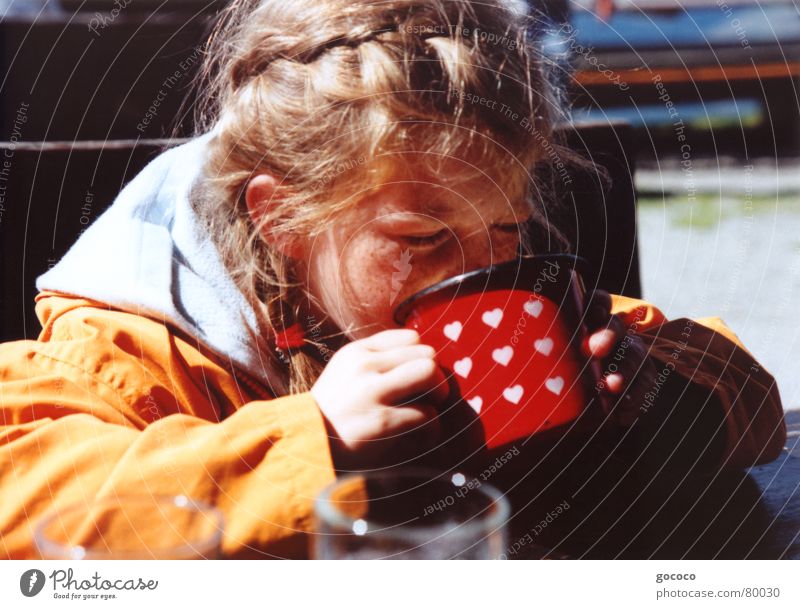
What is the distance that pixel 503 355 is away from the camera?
340 mm

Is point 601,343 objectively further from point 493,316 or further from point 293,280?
point 293,280

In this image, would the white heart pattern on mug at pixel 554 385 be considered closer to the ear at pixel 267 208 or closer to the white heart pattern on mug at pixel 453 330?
the white heart pattern on mug at pixel 453 330

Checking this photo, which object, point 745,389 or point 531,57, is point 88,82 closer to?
point 531,57

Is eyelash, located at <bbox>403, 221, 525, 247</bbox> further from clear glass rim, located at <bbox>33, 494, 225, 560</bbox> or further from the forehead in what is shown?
clear glass rim, located at <bbox>33, 494, 225, 560</bbox>

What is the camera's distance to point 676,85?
1.68 feet

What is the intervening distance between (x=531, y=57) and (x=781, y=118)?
0.17 m

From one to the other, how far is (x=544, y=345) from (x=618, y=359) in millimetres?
128

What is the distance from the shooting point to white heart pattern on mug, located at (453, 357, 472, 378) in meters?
0.35

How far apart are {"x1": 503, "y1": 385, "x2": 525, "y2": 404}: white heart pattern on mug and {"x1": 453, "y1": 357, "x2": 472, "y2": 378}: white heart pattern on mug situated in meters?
0.02

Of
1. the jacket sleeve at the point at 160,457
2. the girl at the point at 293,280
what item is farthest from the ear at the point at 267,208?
the jacket sleeve at the point at 160,457

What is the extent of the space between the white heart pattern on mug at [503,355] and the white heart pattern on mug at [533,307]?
0.05 feet
